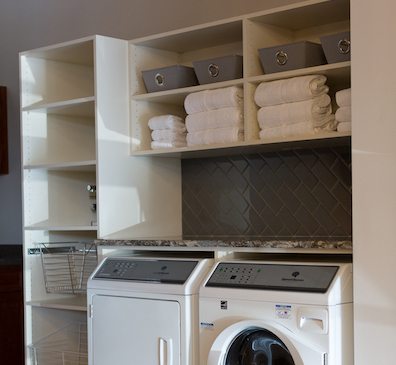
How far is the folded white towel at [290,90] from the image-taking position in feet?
10.5

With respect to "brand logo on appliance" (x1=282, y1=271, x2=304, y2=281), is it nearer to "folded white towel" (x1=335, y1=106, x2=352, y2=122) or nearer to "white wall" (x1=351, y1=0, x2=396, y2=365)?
"white wall" (x1=351, y1=0, x2=396, y2=365)

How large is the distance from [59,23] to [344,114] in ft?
8.10

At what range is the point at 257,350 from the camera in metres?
Answer: 2.97

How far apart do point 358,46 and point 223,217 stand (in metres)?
1.50

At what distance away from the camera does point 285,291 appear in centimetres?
285

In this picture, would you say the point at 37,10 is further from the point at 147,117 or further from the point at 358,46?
the point at 358,46

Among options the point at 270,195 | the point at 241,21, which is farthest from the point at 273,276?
the point at 241,21

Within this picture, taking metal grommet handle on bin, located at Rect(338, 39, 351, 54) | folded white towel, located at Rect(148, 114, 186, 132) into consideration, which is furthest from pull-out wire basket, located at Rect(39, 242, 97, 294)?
metal grommet handle on bin, located at Rect(338, 39, 351, 54)

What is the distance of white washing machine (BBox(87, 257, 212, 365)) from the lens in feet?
10.4

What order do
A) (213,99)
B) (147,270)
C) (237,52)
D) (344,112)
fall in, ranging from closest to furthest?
(344,112) < (147,270) < (213,99) < (237,52)

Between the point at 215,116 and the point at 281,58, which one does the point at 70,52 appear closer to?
the point at 215,116

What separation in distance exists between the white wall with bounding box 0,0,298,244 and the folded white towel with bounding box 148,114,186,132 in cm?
64

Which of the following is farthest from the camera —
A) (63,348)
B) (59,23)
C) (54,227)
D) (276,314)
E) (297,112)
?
(59,23)

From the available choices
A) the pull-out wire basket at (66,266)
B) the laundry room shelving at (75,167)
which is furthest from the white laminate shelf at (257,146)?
the pull-out wire basket at (66,266)
